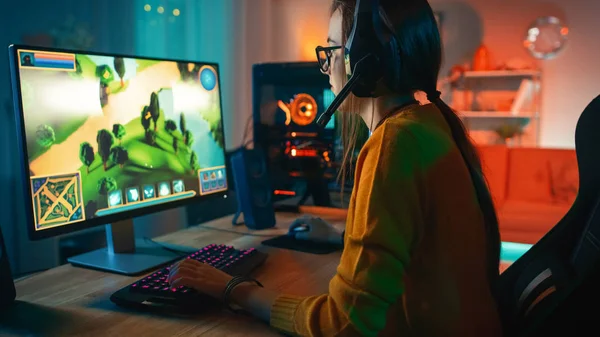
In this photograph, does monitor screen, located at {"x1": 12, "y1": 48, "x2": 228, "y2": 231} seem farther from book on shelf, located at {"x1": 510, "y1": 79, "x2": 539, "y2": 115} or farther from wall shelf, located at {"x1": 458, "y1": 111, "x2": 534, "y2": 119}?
book on shelf, located at {"x1": 510, "y1": 79, "x2": 539, "y2": 115}

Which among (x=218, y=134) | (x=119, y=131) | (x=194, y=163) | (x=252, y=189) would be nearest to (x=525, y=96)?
(x=252, y=189)

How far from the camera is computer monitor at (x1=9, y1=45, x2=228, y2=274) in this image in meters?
1.02

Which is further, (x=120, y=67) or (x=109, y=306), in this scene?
(x=120, y=67)

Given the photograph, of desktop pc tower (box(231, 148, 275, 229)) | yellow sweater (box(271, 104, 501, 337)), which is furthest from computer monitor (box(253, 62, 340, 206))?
yellow sweater (box(271, 104, 501, 337))

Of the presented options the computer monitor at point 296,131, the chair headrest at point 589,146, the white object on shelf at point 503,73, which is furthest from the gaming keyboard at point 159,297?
the white object on shelf at point 503,73

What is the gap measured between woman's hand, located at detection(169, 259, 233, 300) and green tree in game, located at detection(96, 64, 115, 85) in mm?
452

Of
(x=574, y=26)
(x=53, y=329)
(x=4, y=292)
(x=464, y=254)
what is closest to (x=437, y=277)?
(x=464, y=254)

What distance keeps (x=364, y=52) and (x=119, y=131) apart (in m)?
0.61

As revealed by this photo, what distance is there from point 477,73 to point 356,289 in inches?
170

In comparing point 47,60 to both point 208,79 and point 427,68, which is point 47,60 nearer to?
point 208,79

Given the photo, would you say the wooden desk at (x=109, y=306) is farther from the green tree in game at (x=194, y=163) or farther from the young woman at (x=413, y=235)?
the green tree in game at (x=194, y=163)

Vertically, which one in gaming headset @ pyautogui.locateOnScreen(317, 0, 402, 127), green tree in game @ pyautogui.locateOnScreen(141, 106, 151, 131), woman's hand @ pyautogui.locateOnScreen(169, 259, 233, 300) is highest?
gaming headset @ pyautogui.locateOnScreen(317, 0, 402, 127)

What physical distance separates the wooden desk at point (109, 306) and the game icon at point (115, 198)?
0.50 feet

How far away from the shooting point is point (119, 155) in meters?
1.20
